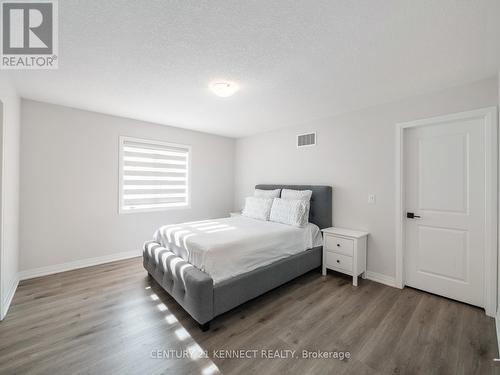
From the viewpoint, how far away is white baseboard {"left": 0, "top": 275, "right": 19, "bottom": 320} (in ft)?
6.65

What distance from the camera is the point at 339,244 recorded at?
294 centimetres

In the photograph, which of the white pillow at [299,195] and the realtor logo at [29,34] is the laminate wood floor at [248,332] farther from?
the realtor logo at [29,34]

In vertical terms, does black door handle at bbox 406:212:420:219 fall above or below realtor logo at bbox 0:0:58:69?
below

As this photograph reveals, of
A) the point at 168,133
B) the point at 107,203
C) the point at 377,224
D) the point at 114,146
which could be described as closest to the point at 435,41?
the point at 377,224

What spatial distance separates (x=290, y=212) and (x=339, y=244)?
792mm

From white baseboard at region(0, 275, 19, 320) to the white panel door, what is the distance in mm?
4378

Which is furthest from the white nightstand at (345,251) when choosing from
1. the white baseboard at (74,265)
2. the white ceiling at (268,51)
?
the white baseboard at (74,265)

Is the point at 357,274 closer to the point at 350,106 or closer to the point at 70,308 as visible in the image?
the point at 350,106

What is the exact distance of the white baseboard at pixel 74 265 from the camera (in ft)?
9.40

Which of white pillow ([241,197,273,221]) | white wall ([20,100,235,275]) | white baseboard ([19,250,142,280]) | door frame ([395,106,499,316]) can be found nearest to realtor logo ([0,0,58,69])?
white wall ([20,100,235,275])

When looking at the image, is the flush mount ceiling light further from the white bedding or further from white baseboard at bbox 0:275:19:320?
A: white baseboard at bbox 0:275:19:320

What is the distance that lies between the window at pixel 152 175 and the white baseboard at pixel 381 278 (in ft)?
11.2

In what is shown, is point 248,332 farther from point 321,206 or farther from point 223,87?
point 223,87

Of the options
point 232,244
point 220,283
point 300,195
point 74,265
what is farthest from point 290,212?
point 74,265
